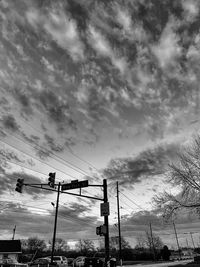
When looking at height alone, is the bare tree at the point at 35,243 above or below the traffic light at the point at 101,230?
above

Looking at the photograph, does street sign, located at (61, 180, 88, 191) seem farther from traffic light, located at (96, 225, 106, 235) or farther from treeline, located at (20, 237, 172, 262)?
treeline, located at (20, 237, 172, 262)

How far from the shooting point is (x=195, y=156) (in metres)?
26.2

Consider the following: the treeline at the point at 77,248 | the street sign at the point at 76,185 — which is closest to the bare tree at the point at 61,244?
the treeline at the point at 77,248

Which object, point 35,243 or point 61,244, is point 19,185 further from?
point 61,244

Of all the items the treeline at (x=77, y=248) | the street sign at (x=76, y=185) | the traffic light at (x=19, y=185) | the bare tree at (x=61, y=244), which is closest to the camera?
the traffic light at (x=19, y=185)

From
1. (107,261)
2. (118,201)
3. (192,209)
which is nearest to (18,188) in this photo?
(107,261)

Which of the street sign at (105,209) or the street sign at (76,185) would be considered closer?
the street sign at (105,209)

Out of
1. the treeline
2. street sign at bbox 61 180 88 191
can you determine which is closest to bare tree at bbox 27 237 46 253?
the treeline

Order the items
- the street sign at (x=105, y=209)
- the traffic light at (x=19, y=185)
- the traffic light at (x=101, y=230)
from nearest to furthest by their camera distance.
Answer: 1. the traffic light at (x=19, y=185)
2. the traffic light at (x=101, y=230)
3. the street sign at (x=105, y=209)

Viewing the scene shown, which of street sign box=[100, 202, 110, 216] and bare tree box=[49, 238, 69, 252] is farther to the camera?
bare tree box=[49, 238, 69, 252]

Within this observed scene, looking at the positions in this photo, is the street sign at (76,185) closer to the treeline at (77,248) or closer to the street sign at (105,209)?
the street sign at (105,209)

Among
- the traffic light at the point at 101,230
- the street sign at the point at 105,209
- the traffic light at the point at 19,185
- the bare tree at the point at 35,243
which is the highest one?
the bare tree at the point at 35,243

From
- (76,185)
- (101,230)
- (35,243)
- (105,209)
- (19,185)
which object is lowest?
(101,230)

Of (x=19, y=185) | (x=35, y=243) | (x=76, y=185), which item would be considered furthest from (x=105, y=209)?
(x=35, y=243)
